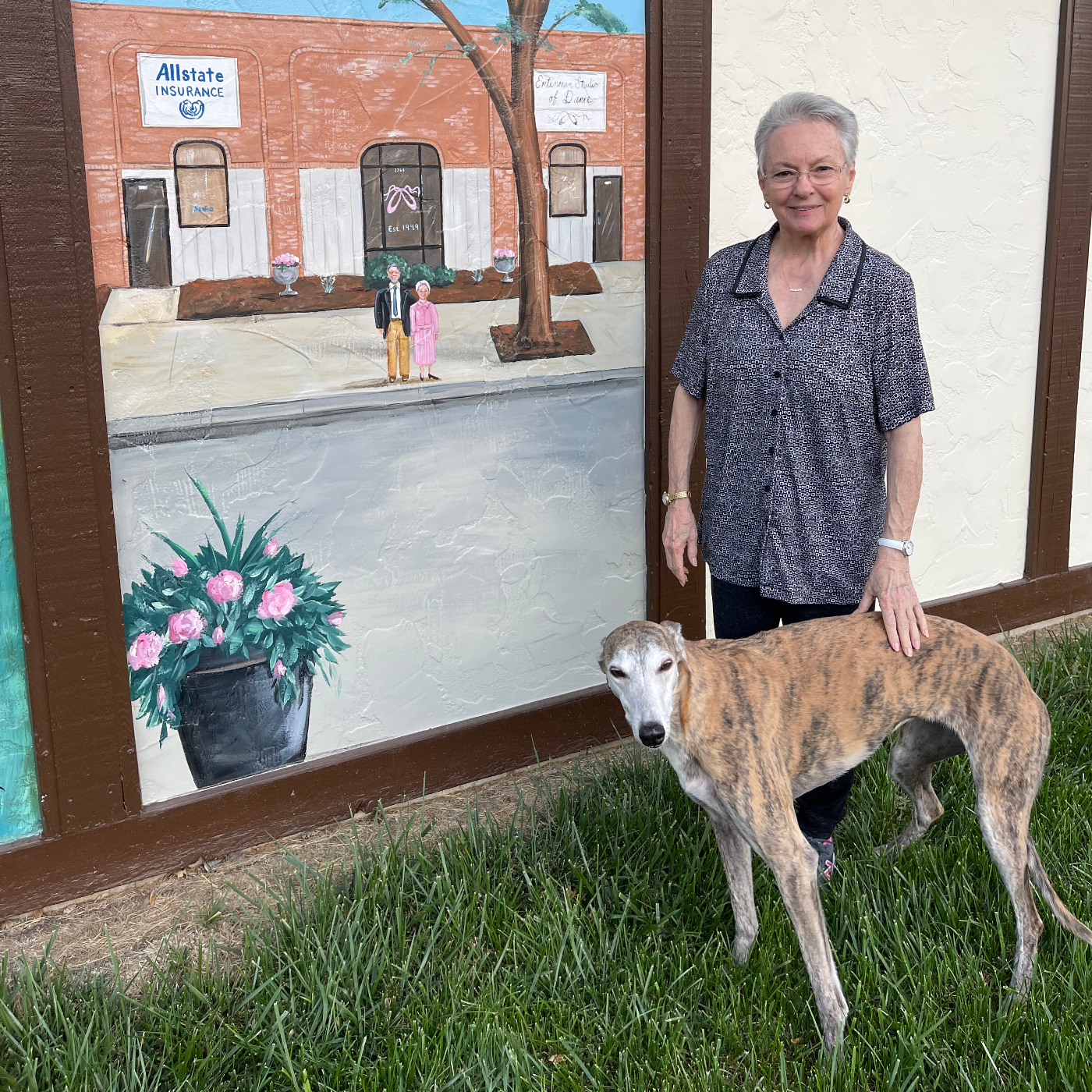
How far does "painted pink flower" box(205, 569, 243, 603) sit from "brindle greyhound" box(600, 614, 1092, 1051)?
4.67ft

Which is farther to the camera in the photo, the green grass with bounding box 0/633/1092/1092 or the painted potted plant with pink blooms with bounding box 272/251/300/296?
the painted potted plant with pink blooms with bounding box 272/251/300/296

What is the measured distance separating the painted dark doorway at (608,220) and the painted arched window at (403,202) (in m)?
0.63

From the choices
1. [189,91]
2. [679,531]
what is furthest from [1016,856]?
[189,91]

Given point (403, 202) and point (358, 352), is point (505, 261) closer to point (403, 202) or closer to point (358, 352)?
point (403, 202)

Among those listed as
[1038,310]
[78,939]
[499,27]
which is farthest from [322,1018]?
[1038,310]

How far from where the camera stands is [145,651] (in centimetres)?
359

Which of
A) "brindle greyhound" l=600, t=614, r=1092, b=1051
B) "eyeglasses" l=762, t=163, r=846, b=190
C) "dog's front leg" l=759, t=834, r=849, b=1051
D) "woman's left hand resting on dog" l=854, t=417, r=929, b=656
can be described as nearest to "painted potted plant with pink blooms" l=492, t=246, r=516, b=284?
"eyeglasses" l=762, t=163, r=846, b=190

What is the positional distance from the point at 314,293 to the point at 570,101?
1148mm

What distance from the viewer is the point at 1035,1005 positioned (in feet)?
9.52

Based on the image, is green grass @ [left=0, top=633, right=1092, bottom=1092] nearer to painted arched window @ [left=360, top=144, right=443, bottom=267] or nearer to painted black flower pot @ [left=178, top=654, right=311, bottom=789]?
painted black flower pot @ [left=178, top=654, right=311, bottom=789]

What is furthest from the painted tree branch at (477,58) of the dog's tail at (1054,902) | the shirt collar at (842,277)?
the dog's tail at (1054,902)

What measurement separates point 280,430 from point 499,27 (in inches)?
58.9

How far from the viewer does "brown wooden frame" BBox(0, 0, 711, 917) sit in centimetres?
313

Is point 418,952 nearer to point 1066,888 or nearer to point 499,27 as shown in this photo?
point 1066,888
